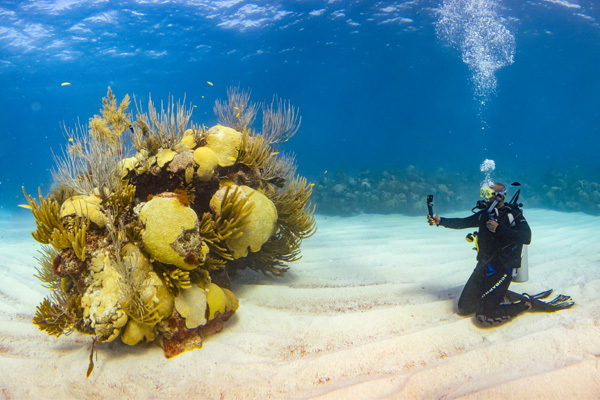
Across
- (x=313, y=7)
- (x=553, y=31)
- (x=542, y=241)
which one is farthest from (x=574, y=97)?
(x=542, y=241)

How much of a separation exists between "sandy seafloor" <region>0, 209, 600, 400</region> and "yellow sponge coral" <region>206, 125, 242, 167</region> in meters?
2.12

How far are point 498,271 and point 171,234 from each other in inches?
156

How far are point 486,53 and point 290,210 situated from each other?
4386 centimetres

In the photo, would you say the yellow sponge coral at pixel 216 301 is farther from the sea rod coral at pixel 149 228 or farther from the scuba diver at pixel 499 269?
the scuba diver at pixel 499 269

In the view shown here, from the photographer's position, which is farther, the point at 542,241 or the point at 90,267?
the point at 542,241

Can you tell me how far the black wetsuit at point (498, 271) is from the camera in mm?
3495

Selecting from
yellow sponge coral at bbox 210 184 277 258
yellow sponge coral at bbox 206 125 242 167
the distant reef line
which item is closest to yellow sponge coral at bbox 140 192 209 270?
yellow sponge coral at bbox 210 184 277 258

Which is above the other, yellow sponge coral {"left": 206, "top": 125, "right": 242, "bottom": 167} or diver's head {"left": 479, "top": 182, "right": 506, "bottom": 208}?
yellow sponge coral {"left": 206, "top": 125, "right": 242, "bottom": 167}

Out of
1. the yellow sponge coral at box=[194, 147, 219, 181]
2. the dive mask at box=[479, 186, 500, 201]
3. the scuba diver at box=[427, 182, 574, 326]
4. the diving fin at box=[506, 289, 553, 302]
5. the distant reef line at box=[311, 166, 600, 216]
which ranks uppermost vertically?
the yellow sponge coral at box=[194, 147, 219, 181]

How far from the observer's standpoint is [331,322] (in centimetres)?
383

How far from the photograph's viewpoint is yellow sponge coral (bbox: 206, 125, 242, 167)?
4305 mm

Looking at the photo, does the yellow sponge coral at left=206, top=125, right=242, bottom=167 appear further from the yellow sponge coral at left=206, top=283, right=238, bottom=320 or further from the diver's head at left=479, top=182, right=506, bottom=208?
the diver's head at left=479, top=182, right=506, bottom=208

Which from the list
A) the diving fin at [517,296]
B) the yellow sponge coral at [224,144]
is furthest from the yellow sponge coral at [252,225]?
the diving fin at [517,296]

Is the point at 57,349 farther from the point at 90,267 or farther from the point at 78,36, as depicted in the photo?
the point at 78,36
